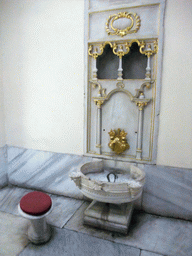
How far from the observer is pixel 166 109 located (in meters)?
2.48

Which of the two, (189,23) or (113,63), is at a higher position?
(189,23)

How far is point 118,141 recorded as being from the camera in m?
2.65

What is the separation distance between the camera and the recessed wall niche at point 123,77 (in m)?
2.43

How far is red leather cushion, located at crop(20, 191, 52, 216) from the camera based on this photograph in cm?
207

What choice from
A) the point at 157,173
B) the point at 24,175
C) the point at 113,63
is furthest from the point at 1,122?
the point at 157,173

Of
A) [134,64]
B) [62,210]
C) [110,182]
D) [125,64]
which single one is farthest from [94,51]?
[62,210]

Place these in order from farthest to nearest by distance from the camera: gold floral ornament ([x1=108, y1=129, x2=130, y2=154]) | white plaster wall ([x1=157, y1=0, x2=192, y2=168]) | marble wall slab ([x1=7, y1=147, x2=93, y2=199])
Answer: marble wall slab ([x1=7, y1=147, x2=93, y2=199]) → gold floral ornament ([x1=108, y1=129, x2=130, y2=154]) → white plaster wall ([x1=157, y1=0, x2=192, y2=168])

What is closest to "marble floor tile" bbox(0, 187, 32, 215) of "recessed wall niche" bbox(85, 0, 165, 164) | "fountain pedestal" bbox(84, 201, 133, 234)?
"fountain pedestal" bbox(84, 201, 133, 234)

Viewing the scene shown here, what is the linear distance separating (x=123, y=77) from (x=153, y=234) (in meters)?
1.84

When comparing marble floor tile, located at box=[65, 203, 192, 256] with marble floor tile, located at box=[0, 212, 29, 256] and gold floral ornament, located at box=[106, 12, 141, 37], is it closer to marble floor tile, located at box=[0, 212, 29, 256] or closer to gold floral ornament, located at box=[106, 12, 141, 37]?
marble floor tile, located at box=[0, 212, 29, 256]

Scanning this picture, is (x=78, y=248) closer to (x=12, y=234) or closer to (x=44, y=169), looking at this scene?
(x=12, y=234)

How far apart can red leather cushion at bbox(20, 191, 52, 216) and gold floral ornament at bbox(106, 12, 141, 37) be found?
2.03m

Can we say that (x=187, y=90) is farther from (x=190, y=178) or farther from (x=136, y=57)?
(x=190, y=178)

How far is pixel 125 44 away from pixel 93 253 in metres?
2.26
